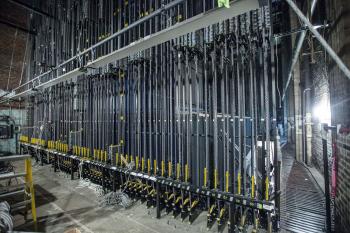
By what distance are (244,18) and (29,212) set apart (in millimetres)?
5446

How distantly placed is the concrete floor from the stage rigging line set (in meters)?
0.20

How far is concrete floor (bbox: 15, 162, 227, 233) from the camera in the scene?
137 inches

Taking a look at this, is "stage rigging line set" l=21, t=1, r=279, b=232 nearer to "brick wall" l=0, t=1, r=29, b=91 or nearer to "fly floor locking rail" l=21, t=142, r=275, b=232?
"fly floor locking rail" l=21, t=142, r=275, b=232

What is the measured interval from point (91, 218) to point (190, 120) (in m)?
2.55

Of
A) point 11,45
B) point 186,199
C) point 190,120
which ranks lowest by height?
point 186,199

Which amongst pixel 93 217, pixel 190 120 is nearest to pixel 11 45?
pixel 93 217

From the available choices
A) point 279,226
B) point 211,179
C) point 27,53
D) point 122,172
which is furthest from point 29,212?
point 27,53

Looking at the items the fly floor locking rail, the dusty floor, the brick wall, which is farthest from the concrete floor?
the brick wall

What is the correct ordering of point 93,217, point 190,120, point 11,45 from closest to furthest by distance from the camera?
point 190,120
point 93,217
point 11,45

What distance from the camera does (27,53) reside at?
11375 millimetres

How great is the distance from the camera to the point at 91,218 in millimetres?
3824

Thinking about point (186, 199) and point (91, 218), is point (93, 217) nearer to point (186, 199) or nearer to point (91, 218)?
point (91, 218)

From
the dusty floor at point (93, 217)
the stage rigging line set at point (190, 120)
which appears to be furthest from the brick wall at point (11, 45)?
the dusty floor at point (93, 217)

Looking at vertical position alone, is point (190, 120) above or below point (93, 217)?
above
